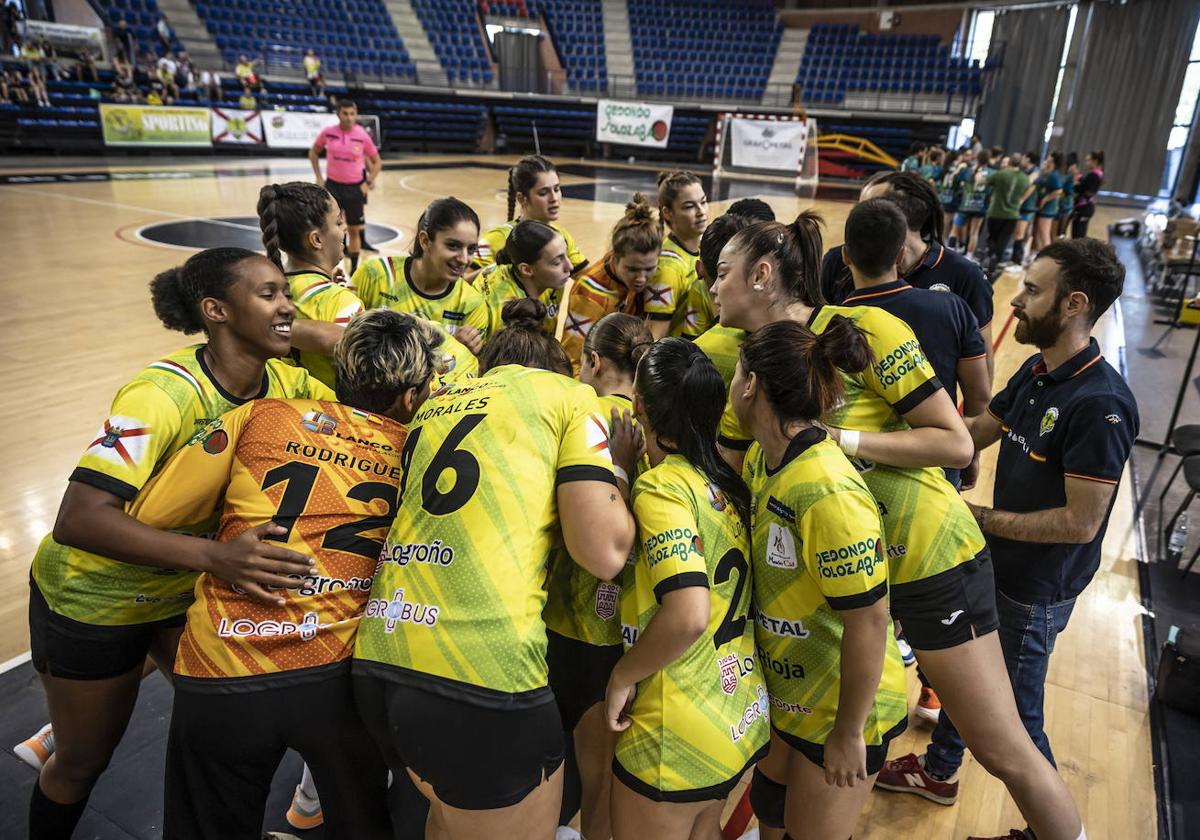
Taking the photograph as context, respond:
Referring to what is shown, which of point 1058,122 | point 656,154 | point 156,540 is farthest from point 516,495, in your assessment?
point 1058,122

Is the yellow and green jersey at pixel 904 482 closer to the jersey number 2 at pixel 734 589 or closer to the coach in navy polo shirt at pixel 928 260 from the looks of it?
the jersey number 2 at pixel 734 589

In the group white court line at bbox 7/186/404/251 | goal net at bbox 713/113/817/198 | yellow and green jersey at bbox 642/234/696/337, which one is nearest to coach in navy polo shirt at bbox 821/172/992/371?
yellow and green jersey at bbox 642/234/696/337

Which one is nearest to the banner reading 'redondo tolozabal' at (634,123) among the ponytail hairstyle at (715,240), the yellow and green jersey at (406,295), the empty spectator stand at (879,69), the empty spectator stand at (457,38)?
the empty spectator stand at (457,38)

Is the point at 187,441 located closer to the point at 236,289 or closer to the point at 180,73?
the point at 236,289

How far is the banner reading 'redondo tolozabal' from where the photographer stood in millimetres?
27297

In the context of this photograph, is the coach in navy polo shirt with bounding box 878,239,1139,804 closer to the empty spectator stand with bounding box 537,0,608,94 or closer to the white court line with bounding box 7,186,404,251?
the white court line with bounding box 7,186,404,251

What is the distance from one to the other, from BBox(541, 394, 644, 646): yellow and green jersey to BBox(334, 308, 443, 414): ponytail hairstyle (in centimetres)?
53

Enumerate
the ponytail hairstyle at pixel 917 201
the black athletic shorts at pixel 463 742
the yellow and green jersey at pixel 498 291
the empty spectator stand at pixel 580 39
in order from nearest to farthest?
the black athletic shorts at pixel 463 742
the ponytail hairstyle at pixel 917 201
the yellow and green jersey at pixel 498 291
the empty spectator stand at pixel 580 39

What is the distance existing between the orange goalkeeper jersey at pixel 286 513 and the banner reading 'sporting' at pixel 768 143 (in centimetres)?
2337

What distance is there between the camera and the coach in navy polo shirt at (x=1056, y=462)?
97.0 inches

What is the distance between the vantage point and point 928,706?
3416 mm

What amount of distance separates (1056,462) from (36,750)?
3731 mm

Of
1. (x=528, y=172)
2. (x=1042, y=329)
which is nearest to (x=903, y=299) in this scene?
(x=1042, y=329)

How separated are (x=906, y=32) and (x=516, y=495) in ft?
111
